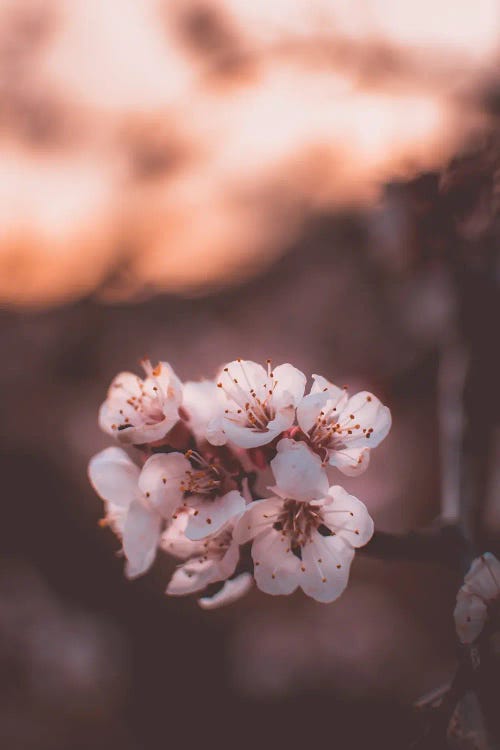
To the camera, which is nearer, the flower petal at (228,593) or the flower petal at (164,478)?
the flower petal at (164,478)

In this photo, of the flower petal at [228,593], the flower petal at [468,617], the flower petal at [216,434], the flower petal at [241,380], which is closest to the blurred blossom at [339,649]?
the flower petal at [228,593]

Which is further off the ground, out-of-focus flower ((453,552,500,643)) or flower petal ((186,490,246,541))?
flower petal ((186,490,246,541))

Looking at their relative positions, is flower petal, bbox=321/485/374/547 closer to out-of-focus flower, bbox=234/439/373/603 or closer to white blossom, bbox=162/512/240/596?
out-of-focus flower, bbox=234/439/373/603

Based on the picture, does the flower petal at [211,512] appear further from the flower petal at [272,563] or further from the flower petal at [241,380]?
the flower petal at [241,380]

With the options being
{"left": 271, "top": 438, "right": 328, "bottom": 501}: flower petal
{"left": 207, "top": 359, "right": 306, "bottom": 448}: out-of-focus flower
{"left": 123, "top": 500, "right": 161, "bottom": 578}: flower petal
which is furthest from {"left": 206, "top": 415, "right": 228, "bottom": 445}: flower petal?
{"left": 123, "top": 500, "right": 161, "bottom": 578}: flower petal

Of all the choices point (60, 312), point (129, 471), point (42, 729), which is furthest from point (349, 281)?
point (129, 471)

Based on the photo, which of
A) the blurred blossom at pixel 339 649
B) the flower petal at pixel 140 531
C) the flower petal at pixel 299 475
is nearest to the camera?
the flower petal at pixel 299 475

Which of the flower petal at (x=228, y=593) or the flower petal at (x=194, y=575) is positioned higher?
the flower petal at (x=194, y=575)
